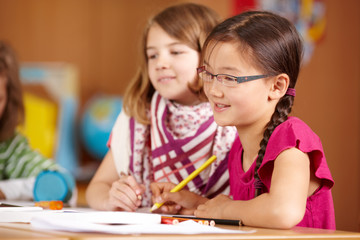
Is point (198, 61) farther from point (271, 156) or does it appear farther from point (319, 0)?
point (319, 0)

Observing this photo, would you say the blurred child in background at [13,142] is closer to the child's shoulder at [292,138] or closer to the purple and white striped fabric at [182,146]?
the purple and white striped fabric at [182,146]

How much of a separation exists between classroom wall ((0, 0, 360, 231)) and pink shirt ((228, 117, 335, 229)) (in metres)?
1.73

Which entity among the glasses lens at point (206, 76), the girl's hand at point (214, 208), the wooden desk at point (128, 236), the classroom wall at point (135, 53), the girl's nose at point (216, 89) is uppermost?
the classroom wall at point (135, 53)

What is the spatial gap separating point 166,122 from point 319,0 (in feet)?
6.26

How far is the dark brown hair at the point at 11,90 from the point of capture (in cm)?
175

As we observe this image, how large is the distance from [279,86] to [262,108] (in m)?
0.05

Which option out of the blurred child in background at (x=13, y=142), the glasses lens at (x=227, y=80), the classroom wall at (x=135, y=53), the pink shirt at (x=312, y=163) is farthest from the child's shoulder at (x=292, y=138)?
the classroom wall at (x=135, y=53)

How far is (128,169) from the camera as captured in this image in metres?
1.36

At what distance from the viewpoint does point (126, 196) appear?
113 centimetres

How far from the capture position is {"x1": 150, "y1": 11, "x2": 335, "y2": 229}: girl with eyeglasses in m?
0.90

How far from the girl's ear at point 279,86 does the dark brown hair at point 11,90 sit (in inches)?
39.5

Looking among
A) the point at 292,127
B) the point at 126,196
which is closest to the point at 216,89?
the point at 292,127

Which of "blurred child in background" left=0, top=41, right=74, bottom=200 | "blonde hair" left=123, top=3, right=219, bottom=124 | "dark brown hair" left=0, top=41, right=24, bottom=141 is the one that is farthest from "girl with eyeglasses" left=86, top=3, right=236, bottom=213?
"dark brown hair" left=0, top=41, right=24, bottom=141

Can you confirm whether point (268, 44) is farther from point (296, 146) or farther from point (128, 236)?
point (128, 236)
